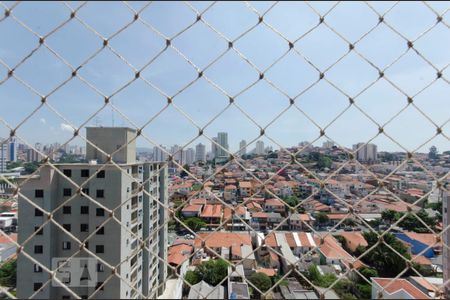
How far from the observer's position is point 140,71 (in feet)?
2.46

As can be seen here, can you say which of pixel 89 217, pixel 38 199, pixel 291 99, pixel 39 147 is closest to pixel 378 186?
pixel 291 99

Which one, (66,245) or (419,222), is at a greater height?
(419,222)

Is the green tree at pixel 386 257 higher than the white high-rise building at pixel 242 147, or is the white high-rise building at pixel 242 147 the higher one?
the white high-rise building at pixel 242 147

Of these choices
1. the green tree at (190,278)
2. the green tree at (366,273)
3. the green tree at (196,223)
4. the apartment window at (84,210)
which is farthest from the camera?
the green tree at (196,223)

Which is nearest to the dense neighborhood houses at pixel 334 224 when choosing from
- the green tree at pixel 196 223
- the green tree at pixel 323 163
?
the green tree at pixel 323 163

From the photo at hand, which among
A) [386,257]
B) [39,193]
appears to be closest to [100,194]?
[39,193]

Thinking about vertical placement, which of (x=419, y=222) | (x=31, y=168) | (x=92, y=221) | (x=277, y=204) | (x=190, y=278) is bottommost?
(x=190, y=278)

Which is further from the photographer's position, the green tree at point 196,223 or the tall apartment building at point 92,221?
the green tree at point 196,223

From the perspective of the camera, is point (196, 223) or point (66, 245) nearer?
point (66, 245)

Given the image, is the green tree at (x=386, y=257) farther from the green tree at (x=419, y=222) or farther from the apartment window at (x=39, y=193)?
the apartment window at (x=39, y=193)

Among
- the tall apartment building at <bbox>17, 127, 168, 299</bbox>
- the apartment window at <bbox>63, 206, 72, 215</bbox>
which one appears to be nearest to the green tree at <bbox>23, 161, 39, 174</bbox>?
the tall apartment building at <bbox>17, 127, 168, 299</bbox>

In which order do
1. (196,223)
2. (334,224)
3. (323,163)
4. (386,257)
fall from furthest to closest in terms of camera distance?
1. (196,223)
2. (386,257)
3. (323,163)
4. (334,224)

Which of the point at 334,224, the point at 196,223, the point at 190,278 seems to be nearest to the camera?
the point at 334,224

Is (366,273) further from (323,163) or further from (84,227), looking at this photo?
(84,227)
